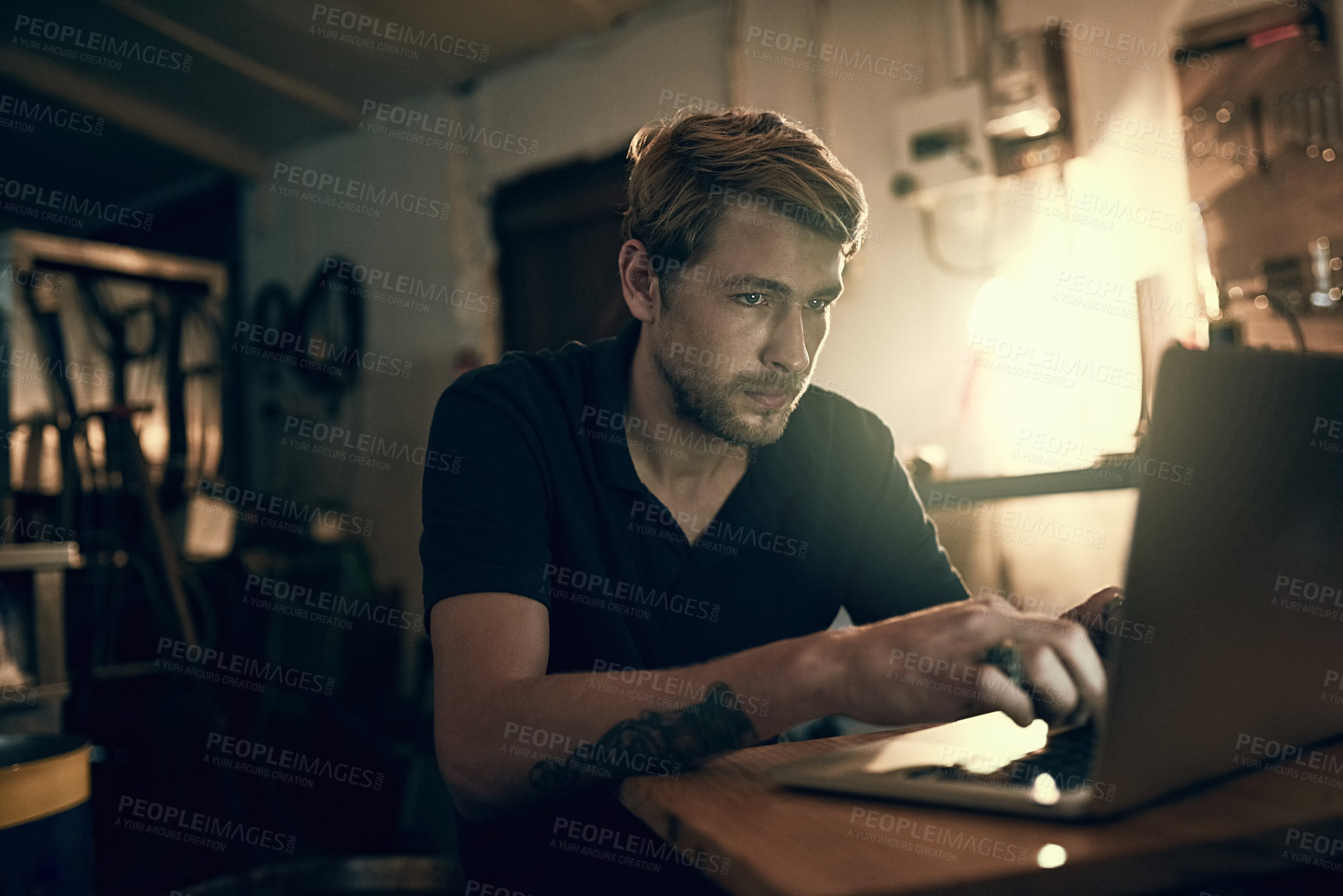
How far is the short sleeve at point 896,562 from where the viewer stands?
1290 mm

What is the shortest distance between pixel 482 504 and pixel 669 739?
425 mm

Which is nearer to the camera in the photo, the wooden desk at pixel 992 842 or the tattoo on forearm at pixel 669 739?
the wooden desk at pixel 992 842

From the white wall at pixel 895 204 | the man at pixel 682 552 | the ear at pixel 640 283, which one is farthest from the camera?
the white wall at pixel 895 204

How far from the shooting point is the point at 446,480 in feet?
3.43

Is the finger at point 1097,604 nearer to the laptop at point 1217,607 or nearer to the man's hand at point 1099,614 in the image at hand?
the man's hand at point 1099,614

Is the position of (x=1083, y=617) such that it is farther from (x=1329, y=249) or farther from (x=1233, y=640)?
(x=1329, y=249)

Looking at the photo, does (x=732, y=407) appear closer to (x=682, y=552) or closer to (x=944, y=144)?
(x=682, y=552)

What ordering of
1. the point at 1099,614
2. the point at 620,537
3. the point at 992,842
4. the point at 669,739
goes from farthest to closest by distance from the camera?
the point at 620,537, the point at 1099,614, the point at 669,739, the point at 992,842

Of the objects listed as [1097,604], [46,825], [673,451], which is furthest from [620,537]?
[46,825]

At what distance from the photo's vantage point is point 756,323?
128 cm

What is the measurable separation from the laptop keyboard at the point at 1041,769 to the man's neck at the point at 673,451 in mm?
698

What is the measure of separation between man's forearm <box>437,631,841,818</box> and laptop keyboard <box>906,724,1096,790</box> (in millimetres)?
93

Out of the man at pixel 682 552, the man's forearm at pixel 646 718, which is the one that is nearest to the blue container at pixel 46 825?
the man at pixel 682 552

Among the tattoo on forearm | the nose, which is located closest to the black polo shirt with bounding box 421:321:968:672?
the nose
